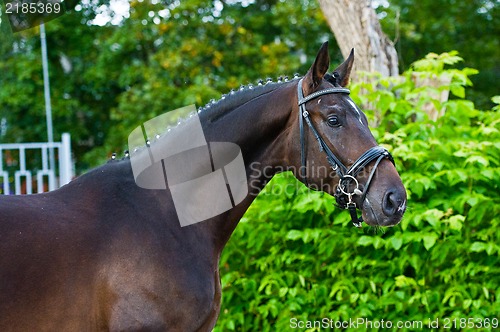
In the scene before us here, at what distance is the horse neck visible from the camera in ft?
11.3

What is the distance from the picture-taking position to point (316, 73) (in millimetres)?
3330

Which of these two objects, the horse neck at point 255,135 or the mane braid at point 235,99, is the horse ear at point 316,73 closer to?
the horse neck at point 255,135

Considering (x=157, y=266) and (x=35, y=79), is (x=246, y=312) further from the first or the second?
(x=35, y=79)

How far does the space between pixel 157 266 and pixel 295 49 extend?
12.4 metres

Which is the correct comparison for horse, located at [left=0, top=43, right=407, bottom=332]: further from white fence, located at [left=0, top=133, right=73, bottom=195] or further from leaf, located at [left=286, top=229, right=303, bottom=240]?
white fence, located at [left=0, top=133, right=73, bottom=195]

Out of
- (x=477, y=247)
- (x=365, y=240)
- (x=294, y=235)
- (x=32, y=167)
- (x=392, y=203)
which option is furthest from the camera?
(x=32, y=167)

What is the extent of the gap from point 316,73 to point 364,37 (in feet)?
11.4

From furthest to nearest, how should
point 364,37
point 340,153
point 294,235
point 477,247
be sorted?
1. point 364,37
2. point 294,235
3. point 477,247
4. point 340,153

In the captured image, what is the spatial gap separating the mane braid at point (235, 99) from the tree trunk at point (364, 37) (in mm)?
3176

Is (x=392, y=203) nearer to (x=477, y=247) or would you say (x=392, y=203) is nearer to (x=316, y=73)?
(x=316, y=73)

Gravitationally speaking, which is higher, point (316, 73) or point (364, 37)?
point (316, 73)

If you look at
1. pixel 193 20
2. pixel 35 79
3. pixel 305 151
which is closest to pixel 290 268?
→ pixel 305 151

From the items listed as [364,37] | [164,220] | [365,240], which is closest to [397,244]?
[365,240]

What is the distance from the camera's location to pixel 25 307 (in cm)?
287
